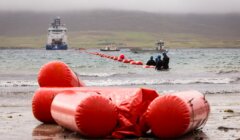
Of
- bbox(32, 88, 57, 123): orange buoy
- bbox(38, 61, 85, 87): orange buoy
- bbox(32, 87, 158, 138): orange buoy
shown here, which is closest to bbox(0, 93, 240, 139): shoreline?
bbox(32, 88, 57, 123): orange buoy

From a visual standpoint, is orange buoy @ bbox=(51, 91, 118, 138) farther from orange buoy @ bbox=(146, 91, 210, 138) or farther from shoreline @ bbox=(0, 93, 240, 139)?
orange buoy @ bbox=(146, 91, 210, 138)

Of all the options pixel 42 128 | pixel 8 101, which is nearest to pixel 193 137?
pixel 42 128

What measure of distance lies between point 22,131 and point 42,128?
0.57m

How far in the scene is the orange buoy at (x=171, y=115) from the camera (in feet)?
30.7

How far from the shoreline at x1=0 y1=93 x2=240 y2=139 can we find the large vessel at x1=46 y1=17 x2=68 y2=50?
132m

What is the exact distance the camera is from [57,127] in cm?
1142

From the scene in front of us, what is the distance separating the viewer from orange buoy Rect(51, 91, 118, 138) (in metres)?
9.35

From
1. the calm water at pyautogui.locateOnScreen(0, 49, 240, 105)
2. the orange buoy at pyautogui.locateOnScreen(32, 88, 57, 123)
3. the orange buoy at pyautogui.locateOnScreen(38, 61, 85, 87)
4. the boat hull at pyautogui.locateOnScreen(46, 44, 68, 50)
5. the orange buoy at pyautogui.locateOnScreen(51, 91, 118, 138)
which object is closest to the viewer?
the orange buoy at pyautogui.locateOnScreen(51, 91, 118, 138)

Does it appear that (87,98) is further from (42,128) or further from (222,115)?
(222,115)

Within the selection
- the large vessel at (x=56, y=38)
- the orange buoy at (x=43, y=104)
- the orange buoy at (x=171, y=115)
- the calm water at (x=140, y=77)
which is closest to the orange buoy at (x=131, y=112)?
the orange buoy at (x=171, y=115)

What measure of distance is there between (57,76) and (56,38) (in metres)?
139

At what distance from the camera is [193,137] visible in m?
10.0

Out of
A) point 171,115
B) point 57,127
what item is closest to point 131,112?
point 171,115

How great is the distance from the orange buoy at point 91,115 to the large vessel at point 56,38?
136 metres
